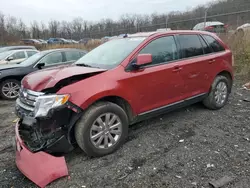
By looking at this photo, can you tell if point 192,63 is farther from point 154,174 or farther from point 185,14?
point 185,14

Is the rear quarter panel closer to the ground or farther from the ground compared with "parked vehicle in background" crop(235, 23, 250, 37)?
closer to the ground

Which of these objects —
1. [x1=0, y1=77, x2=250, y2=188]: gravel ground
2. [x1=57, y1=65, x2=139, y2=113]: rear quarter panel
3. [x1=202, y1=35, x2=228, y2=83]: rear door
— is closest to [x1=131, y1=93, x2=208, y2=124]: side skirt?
[x1=57, y1=65, x2=139, y2=113]: rear quarter panel

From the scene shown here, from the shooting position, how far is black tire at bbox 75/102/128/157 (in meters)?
2.93

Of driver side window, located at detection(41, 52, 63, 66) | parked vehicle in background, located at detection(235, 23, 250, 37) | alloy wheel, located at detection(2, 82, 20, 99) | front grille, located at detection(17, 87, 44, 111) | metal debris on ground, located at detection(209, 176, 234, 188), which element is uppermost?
parked vehicle in background, located at detection(235, 23, 250, 37)

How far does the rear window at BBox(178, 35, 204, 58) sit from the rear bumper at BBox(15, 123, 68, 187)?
284 cm

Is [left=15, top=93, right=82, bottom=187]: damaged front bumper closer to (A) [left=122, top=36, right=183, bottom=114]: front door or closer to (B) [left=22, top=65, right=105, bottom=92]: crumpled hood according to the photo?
(B) [left=22, top=65, right=105, bottom=92]: crumpled hood

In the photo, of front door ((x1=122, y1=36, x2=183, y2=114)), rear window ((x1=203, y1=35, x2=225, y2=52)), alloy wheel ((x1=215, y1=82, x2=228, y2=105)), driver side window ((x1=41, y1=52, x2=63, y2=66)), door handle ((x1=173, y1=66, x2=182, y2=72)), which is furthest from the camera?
driver side window ((x1=41, y1=52, x2=63, y2=66))

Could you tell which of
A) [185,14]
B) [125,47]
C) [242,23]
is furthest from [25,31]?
[125,47]

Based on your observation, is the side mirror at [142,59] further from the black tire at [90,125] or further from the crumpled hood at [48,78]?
the black tire at [90,125]

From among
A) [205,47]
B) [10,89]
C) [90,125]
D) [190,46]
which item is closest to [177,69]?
[190,46]

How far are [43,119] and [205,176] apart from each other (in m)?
2.12

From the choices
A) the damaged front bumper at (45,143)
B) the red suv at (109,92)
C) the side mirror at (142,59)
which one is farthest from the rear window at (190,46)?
the damaged front bumper at (45,143)

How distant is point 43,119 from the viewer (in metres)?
2.75

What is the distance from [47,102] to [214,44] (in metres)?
3.73
